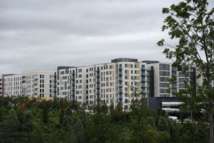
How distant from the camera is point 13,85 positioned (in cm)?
16950

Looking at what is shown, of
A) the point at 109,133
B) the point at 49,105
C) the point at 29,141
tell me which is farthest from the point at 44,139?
the point at 49,105

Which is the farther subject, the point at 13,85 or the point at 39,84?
the point at 13,85

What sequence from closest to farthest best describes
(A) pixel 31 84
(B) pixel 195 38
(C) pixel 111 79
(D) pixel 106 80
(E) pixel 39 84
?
(B) pixel 195 38
(C) pixel 111 79
(D) pixel 106 80
(E) pixel 39 84
(A) pixel 31 84

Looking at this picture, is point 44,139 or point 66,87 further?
point 66,87

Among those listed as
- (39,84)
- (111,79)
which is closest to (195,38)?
(111,79)

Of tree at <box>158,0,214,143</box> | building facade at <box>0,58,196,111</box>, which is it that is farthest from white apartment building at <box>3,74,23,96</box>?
tree at <box>158,0,214,143</box>

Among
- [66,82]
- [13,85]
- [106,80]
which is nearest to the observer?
[106,80]

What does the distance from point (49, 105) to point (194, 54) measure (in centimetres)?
6427

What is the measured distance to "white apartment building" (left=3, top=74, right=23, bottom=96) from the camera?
168m

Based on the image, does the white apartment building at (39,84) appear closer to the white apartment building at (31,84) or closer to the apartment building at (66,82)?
the white apartment building at (31,84)

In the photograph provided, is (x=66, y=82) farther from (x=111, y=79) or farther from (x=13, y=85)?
(x=13, y=85)

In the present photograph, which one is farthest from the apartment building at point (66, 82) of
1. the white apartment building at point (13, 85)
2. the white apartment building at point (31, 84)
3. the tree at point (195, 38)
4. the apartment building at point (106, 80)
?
the tree at point (195, 38)

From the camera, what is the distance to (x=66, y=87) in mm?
147000

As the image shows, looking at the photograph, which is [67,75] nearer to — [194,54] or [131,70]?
[131,70]
